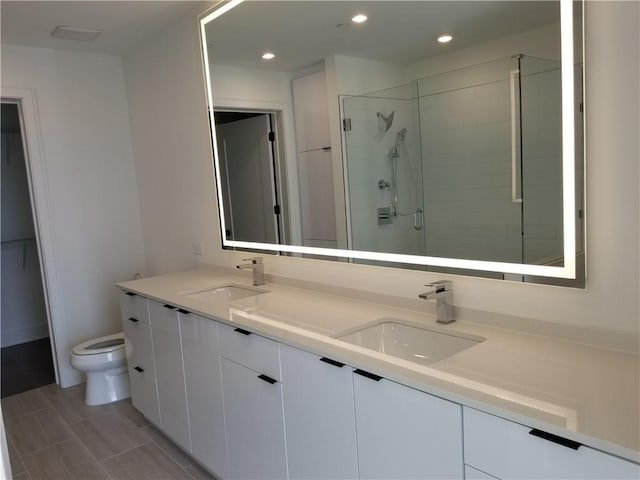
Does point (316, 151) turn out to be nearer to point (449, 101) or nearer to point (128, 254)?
point (449, 101)

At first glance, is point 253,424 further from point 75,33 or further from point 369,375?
point 75,33

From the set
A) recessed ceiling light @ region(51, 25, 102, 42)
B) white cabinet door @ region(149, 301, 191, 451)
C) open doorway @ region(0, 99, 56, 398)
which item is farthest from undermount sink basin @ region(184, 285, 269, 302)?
open doorway @ region(0, 99, 56, 398)

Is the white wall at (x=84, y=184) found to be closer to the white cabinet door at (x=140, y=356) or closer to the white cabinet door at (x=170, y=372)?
the white cabinet door at (x=140, y=356)

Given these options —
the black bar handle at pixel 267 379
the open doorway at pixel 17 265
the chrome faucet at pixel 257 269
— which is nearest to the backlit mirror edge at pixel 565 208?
the black bar handle at pixel 267 379

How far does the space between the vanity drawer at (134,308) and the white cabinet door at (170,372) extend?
0.09 metres

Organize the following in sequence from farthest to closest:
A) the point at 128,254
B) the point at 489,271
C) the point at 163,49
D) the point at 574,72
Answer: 1. the point at 128,254
2. the point at 163,49
3. the point at 489,271
4. the point at 574,72

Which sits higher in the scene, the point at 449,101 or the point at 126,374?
the point at 449,101

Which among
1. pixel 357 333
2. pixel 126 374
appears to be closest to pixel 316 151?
pixel 357 333

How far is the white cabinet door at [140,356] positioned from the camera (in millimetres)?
2863

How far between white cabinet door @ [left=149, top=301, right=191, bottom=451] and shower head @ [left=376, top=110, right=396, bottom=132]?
1362mm

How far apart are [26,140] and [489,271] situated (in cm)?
333

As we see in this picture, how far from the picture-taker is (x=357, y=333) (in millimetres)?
1856

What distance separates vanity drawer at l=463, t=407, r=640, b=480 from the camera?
103 centimetres

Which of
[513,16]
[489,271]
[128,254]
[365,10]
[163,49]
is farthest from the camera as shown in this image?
[128,254]
